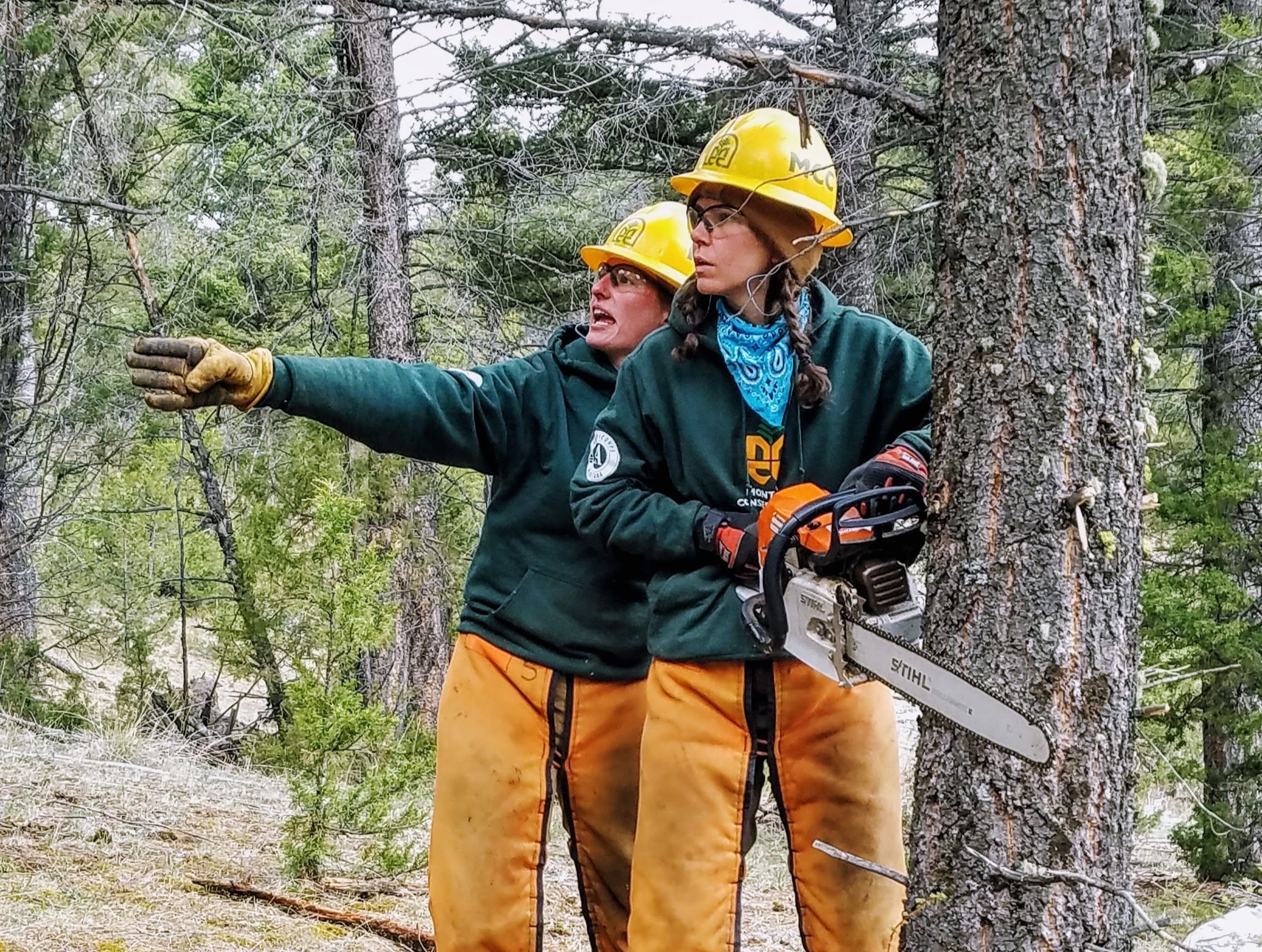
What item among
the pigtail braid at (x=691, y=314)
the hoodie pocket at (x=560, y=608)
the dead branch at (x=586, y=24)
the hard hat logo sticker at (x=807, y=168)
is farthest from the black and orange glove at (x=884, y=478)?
the dead branch at (x=586, y=24)

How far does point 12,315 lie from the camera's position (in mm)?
8516

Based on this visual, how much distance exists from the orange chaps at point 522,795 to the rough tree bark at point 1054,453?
1332mm

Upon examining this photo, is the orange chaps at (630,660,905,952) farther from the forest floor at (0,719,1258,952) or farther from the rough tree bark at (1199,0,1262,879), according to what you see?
A: the rough tree bark at (1199,0,1262,879)

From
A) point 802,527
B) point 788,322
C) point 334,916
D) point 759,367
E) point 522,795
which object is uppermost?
point 788,322

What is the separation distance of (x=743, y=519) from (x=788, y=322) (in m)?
0.48

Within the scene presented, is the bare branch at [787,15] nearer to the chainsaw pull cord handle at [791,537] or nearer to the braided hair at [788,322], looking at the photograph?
the braided hair at [788,322]

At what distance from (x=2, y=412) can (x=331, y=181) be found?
307 cm

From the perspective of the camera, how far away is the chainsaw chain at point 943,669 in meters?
1.98

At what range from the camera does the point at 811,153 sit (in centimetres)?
287

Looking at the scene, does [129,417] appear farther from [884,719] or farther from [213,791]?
[884,719]

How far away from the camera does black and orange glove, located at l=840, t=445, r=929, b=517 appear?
2438 millimetres

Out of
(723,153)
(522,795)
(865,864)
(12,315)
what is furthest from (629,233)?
(12,315)

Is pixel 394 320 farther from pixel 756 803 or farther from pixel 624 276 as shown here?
pixel 756 803

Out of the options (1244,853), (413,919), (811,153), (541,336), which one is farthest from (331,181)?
(1244,853)
